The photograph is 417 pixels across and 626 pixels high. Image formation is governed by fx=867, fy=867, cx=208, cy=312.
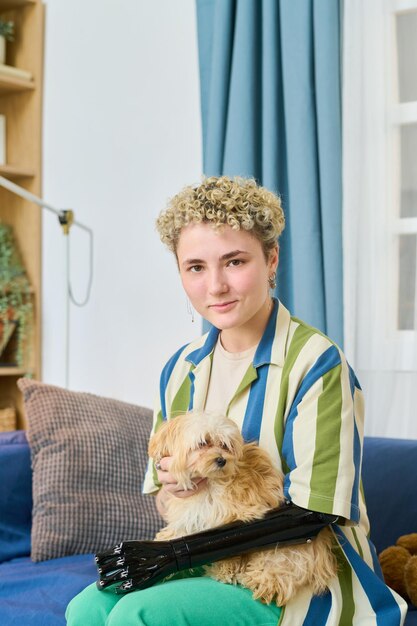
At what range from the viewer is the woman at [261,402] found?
1.42 metres

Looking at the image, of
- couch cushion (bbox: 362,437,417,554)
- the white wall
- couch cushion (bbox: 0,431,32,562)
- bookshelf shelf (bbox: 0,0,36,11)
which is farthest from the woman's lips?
bookshelf shelf (bbox: 0,0,36,11)

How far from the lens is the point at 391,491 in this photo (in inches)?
83.4

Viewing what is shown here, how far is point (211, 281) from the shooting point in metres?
1.55

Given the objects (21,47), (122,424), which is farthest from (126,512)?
(21,47)

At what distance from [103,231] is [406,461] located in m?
1.66

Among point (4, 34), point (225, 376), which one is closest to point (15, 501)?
point (225, 376)

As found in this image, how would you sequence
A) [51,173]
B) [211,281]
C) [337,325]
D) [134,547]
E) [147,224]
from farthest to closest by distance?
[51,173]
[147,224]
[337,325]
[211,281]
[134,547]

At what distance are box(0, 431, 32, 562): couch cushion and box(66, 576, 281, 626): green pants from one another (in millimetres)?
863

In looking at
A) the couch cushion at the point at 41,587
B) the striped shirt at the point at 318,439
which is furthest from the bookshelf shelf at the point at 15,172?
the striped shirt at the point at 318,439

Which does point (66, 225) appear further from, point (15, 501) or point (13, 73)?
point (15, 501)

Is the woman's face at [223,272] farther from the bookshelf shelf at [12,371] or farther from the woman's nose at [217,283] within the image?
the bookshelf shelf at [12,371]

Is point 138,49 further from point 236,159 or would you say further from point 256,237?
point 256,237

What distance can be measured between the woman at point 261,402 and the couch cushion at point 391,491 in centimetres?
48

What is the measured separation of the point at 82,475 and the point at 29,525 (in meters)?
0.21
